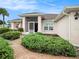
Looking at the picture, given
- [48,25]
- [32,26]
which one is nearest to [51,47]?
[32,26]

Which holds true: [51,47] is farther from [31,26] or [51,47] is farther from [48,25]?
[48,25]

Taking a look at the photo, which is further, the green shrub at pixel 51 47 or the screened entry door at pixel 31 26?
the screened entry door at pixel 31 26

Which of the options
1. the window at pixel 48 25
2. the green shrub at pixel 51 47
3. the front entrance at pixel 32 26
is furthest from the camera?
the window at pixel 48 25

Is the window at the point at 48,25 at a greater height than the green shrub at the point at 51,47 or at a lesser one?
greater

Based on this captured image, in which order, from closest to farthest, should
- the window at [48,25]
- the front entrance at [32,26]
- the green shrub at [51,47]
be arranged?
the green shrub at [51,47] < the front entrance at [32,26] < the window at [48,25]

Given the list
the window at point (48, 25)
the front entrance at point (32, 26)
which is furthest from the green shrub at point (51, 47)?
the window at point (48, 25)

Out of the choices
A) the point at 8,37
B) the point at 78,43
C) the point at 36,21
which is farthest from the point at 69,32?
the point at 36,21

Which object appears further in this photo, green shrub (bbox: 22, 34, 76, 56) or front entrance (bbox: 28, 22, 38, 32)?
front entrance (bbox: 28, 22, 38, 32)

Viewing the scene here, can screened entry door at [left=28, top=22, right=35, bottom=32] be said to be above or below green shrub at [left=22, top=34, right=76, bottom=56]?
above

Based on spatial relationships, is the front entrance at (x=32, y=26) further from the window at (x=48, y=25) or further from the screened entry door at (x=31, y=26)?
the window at (x=48, y=25)

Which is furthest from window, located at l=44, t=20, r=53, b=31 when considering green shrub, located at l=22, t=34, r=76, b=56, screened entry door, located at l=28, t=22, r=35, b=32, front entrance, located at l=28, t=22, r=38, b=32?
green shrub, located at l=22, t=34, r=76, b=56

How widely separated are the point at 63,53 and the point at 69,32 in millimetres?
4297

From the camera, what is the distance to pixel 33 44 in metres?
13.4

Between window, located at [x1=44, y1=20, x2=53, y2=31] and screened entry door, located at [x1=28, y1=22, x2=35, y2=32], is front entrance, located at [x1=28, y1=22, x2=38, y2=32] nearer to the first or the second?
screened entry door, located at [x1=28, y1=22, x2=35, y2=32]
